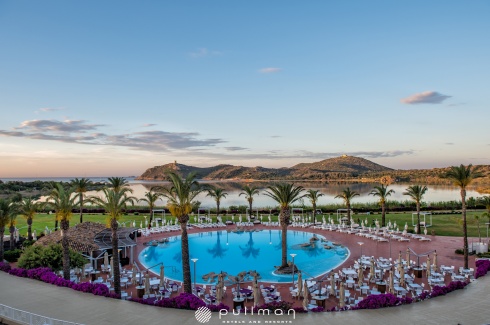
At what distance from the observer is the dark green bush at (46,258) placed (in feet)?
69.2

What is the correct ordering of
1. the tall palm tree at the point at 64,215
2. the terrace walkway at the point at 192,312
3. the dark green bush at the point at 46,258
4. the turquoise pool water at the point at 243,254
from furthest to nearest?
the turquoise pool water at the point at 243,254 → the dark green bush at the point at 46,258 → the tall palm tree at the point at 64,215 → the terrace walkway at the point at 192,312

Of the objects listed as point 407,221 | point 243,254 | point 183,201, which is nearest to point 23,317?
point 183,201

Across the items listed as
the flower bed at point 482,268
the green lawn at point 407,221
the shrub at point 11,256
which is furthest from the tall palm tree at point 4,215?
the flower bed at point 482,268

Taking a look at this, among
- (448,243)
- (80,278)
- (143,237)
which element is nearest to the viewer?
(80,278)

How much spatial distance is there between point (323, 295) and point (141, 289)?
984 centimetres

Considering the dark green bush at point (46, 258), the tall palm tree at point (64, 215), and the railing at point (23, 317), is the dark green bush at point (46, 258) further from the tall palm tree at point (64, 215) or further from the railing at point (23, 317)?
the railing at point (23, 317)

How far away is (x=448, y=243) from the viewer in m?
31.0

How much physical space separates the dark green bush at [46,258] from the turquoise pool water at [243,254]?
556cm

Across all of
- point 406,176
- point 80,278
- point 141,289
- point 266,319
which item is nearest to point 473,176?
point 266,319

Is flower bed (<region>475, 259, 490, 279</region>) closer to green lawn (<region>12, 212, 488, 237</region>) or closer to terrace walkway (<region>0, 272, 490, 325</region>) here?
terrace walkway (<region>0, 272, 490, 325</region>)

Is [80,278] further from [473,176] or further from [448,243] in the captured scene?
[448,243]

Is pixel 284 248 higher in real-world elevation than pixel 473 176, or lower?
lower

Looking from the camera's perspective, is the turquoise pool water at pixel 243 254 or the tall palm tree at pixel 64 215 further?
the turquoise pool water at pixel 243 254

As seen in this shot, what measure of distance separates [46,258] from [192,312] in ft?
41.7
